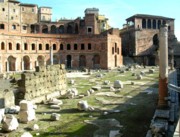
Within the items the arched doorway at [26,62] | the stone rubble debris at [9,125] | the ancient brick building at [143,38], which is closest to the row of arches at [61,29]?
the ancient brick building at [143,38]

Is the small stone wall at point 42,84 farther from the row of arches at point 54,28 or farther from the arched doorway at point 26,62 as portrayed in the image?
the row of arches at point 54,28

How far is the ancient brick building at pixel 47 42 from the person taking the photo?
153 ft

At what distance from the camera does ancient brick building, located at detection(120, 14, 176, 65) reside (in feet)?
196

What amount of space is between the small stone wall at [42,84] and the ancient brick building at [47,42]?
78.6ft

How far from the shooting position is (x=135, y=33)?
200 ft

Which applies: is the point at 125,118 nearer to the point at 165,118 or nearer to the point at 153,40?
the point at 165,118

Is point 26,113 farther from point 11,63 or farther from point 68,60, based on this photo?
point 68,60

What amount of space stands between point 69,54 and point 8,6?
16.7 meters

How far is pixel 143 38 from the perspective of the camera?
61.5 meters

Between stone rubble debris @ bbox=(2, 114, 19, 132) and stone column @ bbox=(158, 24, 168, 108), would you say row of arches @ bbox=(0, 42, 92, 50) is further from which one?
stone column @ bbox=(158, 24, 168, 108)

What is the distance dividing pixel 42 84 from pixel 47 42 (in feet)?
107

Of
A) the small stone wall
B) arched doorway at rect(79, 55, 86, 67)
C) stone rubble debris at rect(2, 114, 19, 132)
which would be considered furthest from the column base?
arched doorway at rect(79, 55, 86, 67)

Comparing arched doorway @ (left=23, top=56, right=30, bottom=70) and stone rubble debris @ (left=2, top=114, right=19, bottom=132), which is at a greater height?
arched doorway @ (left=23, top=56, right=30, bottom=70)

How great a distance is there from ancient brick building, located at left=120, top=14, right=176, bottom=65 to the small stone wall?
125 feet
